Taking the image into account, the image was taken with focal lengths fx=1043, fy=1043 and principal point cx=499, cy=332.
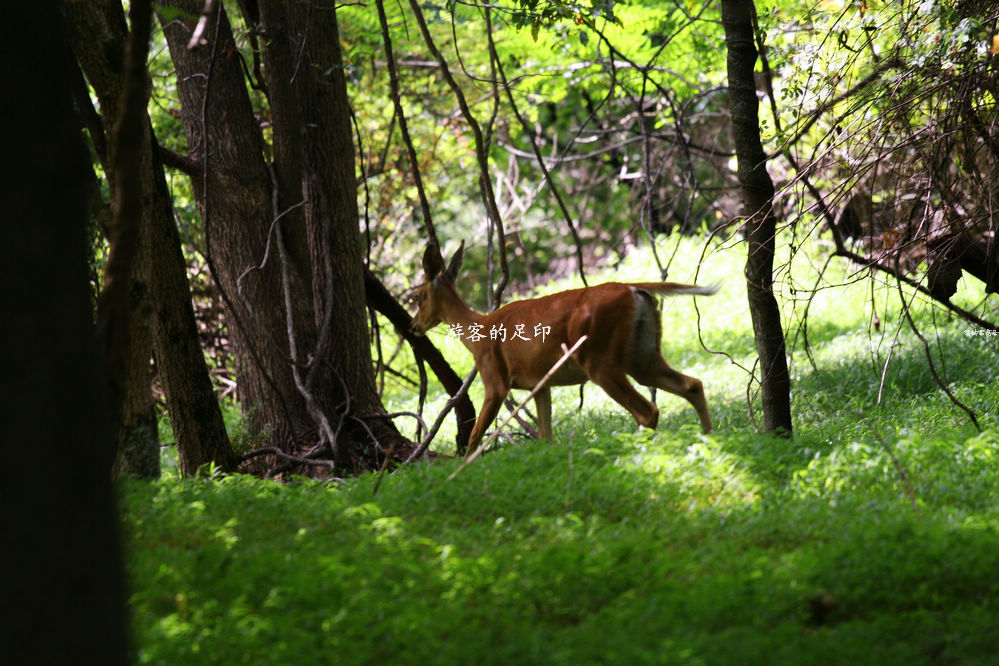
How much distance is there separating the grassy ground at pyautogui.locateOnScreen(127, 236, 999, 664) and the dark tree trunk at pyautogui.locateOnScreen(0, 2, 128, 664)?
2.15 ft

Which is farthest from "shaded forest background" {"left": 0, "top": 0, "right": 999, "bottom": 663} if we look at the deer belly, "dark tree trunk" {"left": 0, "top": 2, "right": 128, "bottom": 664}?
the deer belly

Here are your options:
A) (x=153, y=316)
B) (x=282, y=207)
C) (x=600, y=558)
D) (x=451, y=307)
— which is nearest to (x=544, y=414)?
Result: (x=451, y=307)

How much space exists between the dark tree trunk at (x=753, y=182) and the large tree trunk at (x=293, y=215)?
3169 mm

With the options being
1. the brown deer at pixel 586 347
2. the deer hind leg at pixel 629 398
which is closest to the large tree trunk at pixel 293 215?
the brown deer at pixel 586 347

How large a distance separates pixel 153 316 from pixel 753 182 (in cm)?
386

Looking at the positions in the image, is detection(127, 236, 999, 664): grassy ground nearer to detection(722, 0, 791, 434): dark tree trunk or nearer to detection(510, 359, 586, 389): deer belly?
detection(722, 0, 791, 434): dark tree trunk

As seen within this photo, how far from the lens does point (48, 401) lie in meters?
3.03

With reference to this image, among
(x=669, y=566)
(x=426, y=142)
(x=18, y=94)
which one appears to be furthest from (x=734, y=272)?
(x=18, y=94)

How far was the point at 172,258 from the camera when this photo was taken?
6.97 meters

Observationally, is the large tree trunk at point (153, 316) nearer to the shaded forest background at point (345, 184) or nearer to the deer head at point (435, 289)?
the shaded forest background at point (345, 184)

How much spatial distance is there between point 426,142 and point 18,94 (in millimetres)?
15411

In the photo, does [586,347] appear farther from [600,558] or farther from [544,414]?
[600,558]

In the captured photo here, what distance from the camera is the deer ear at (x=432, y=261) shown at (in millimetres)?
8664

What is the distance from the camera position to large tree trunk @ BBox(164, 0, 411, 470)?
28.1 ft
